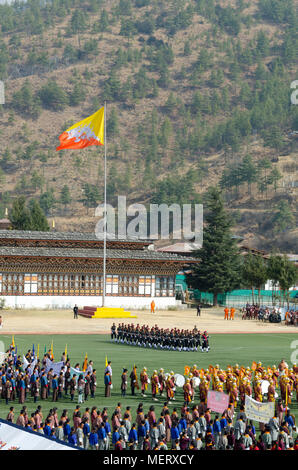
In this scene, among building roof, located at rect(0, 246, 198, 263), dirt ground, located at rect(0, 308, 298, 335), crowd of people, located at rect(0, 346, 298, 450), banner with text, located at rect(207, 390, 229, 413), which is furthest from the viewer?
building roof, located at rect(0, 246, 198, 263)

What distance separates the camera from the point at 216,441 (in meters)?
19.5

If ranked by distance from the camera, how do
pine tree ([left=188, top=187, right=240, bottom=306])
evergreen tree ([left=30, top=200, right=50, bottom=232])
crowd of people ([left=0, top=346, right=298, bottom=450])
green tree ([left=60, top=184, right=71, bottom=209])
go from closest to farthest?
crowd of people ([left=0, top=346, right=298, bottom=450]), pine tree ([left=188, top=187, right=240, bottom=306]), evergreen tree ([left=30, top=200, right=50, bottom=232]), green tree ([left=60, top=184, right=71, bottom=209])

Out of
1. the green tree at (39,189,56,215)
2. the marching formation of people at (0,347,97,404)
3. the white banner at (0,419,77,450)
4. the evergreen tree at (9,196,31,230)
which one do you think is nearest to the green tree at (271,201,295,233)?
the green tree at (39,189,56,215)

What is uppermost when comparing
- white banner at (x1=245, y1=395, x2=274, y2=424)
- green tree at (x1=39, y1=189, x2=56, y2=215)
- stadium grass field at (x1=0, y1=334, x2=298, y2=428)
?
green tree at (x1=39, y1=189, x2=56, y2=215)

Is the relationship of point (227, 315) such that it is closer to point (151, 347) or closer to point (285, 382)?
point (151, 347)

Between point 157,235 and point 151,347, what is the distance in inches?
4485

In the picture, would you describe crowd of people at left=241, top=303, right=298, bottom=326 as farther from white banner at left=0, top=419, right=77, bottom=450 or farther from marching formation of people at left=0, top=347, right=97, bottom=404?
white banner at left=0, top=419, right=77, bottom=450

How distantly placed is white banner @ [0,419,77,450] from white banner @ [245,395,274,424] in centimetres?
741

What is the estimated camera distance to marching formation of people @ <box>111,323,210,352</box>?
39875 mm

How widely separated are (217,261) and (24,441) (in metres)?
60.1

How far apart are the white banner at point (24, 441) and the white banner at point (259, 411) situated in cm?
741

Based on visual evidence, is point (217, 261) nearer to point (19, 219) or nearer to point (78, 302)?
point (78, 302)

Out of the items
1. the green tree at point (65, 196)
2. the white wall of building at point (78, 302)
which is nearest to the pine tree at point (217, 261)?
the white wall of building at point (78, 302)
